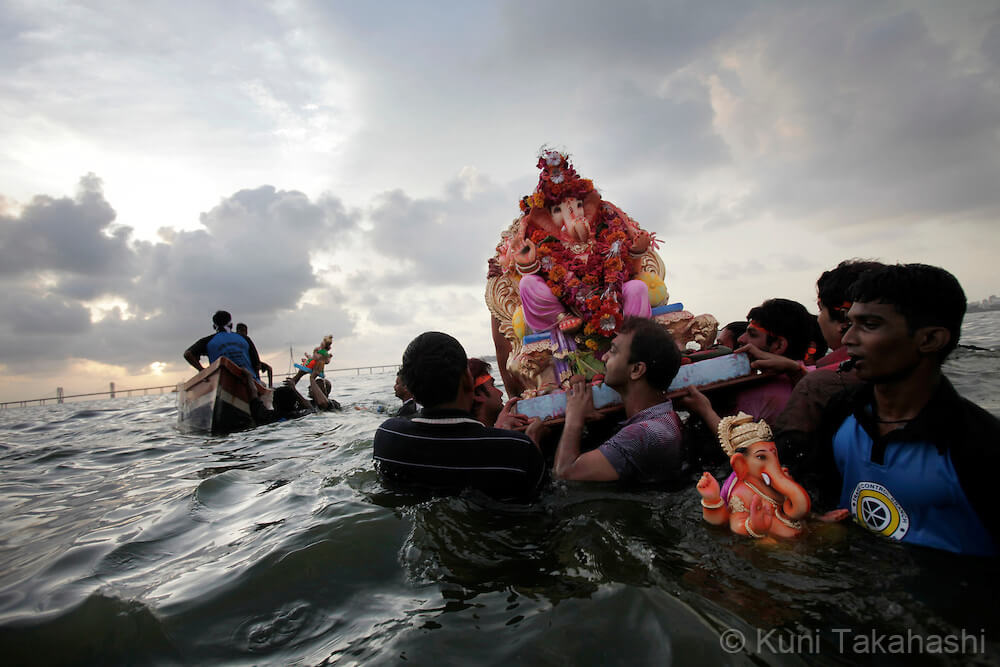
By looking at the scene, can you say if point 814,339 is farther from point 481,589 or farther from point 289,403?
point 289,403

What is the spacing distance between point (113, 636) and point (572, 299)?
397cm

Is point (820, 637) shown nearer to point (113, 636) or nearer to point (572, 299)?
point (113, 636)

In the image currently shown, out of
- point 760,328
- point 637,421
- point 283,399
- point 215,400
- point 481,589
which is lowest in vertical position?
point 481,589

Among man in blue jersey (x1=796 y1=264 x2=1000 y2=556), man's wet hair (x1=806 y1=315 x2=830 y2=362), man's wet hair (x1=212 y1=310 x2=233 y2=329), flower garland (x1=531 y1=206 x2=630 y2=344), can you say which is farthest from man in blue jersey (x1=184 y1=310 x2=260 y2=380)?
man in blue jersey (x1=796 y1=264 x2=1000 y2=556)

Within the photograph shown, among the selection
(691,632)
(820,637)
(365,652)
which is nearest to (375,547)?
(365,652)

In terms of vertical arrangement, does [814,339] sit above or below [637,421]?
above

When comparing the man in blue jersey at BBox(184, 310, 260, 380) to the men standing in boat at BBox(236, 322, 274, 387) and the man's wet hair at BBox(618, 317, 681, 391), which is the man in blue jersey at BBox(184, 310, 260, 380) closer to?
the men standing in boat at BBox(236, 322, 274, 387)

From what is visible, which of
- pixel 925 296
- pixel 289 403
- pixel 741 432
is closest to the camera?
pixel 925 296

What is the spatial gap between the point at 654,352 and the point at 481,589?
1.75 m

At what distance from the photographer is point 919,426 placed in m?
1.90

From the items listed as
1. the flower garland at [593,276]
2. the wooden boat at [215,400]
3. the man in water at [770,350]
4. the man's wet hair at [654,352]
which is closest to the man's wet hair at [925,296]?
the man's wet hair at [654,352]

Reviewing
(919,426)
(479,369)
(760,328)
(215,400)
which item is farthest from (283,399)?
(919,426)

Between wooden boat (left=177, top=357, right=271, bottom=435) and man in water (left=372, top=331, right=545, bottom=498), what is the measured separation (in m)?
7.06

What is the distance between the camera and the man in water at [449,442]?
9.27 feet
